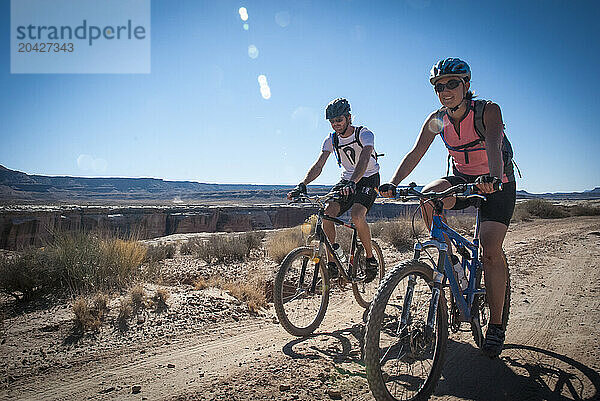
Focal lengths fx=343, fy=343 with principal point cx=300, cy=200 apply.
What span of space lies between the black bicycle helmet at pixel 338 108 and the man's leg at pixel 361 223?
114 cm

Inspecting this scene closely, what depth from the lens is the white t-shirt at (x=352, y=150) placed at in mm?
4316

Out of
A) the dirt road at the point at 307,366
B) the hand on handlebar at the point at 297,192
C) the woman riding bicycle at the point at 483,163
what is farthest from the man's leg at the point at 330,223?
the woman riding bicycle at the point at 483,163

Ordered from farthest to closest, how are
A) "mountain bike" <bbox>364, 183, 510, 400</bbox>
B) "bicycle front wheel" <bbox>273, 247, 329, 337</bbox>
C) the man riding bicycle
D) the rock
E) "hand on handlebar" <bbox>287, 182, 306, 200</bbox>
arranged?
the man riding bicycle < "hand on handlebar" <bbox>287, 182, 306, 200</bbox> < "bicycle front wheel" <bbox>273, 247, 329, 337</bbox> < the rock < "mountain bike" <bbox>364, 183, 510, 400</bbox>

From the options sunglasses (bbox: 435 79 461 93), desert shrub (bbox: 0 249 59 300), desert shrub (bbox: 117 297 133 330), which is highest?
sunglasses (bbox: 435 79 461 93)

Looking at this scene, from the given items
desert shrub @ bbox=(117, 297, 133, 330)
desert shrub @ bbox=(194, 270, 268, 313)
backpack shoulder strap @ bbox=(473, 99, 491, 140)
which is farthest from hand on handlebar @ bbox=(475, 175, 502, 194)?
desert shrub @ bbox=(117, 297, 133, 330)

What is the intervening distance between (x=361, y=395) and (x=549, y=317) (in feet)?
9.33

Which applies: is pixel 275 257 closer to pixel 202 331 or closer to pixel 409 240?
pixel 409 240

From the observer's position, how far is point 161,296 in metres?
4.55

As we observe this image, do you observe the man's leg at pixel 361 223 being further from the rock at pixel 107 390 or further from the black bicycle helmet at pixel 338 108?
the rock at pixel 107 390

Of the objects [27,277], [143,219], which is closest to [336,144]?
[27,277]

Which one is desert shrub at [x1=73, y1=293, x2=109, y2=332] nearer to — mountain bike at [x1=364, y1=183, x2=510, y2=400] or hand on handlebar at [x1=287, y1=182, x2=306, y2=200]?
hand on handlebar at [x1=287, y1=182, x2=306, y2=200]

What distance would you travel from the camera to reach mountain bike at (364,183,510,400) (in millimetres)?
2101

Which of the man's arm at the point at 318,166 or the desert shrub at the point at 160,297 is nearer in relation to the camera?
the desert shrub at the point at 160,297

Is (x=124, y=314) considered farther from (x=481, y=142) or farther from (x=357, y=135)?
(x=481, y=142)
